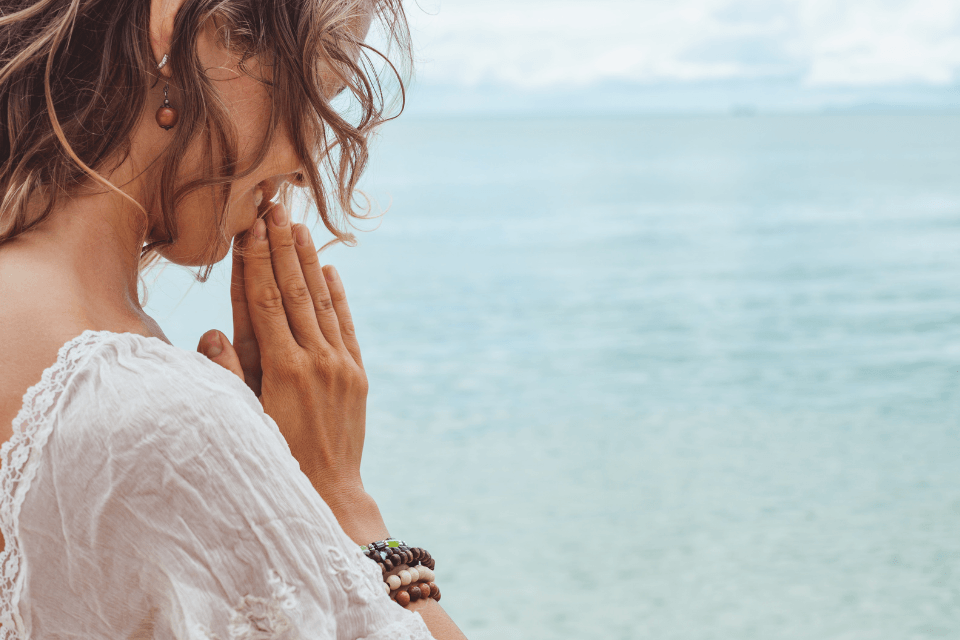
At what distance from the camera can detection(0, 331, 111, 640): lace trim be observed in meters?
0.66

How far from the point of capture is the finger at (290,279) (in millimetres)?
1070

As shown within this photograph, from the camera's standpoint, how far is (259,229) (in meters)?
1.06

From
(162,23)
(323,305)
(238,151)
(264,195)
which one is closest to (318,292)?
(323,305)

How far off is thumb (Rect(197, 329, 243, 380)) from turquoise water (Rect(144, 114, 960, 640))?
93mm

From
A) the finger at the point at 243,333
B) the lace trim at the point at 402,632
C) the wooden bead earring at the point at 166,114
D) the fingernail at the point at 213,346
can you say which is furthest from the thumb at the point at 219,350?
the lace trim at the point at 402,632

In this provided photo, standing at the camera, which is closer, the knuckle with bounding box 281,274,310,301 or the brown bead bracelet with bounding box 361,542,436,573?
the brown bead bracelet with bounding box 361,542,436,573

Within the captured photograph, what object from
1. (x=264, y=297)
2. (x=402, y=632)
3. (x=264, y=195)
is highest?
(x=264, y=195)

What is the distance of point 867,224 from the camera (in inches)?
616

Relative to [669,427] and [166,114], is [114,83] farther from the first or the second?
[669,427]

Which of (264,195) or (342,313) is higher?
(264,195)

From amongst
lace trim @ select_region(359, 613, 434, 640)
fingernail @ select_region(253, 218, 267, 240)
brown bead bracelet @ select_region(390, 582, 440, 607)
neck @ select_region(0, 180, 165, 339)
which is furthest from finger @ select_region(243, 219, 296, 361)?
lace trim @ select_region(359, 613, 434, 640)

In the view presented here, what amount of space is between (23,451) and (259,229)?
45cm

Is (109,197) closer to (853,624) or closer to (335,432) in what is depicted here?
(335,432)

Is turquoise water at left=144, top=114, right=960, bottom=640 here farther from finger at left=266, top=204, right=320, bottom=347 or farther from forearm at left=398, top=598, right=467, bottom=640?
forearm at left=398, top=598, right=467, bottom=640
